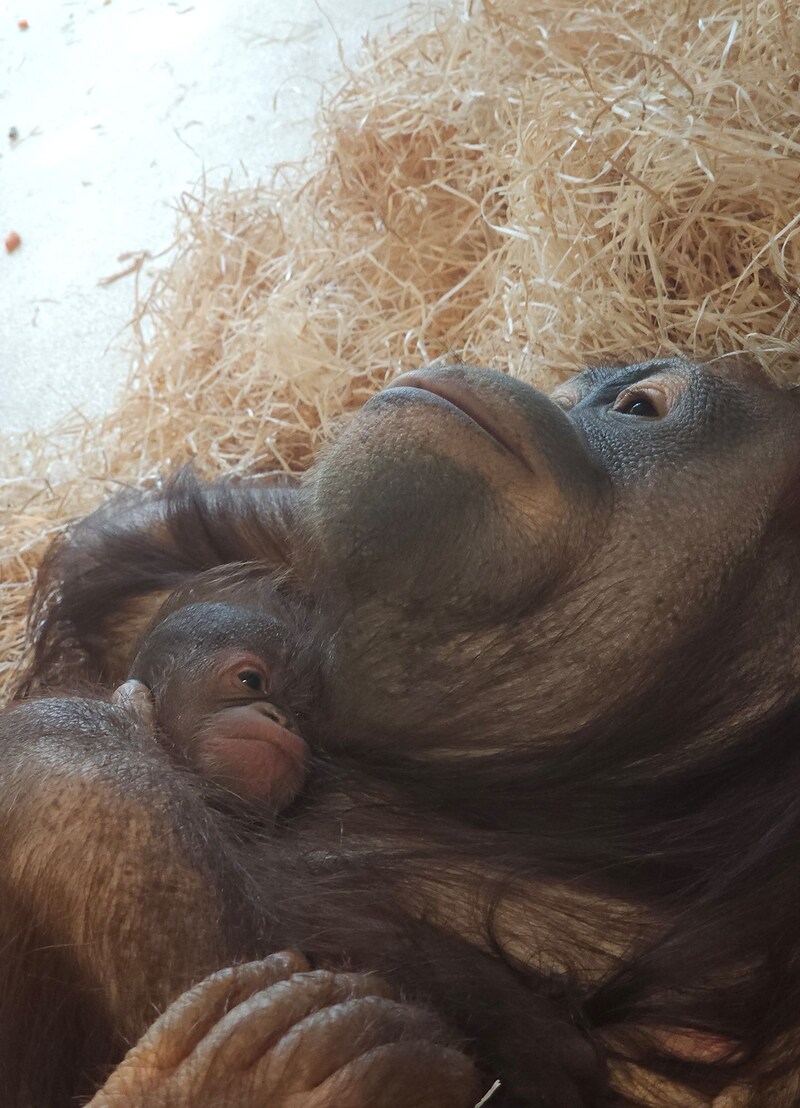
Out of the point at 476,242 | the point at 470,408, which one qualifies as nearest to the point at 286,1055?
the point at 470,408

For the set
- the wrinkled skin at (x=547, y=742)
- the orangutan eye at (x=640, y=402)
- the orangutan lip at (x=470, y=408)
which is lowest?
the wrinkled skin at (x=547, y=742)

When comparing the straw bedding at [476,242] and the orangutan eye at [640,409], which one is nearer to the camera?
the orangutan eye at [640,409]

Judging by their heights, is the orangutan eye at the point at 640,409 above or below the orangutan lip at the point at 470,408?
below

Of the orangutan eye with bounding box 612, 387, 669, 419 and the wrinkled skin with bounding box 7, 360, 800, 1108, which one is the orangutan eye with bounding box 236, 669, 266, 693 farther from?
the orangutan eye with bounding box 612, 387, 669, 419

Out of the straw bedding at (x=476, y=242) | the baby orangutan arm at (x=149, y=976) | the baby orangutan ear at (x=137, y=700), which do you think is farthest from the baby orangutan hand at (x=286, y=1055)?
the straw bedding at (x=476, y=242)

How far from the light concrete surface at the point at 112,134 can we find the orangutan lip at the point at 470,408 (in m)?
1.53

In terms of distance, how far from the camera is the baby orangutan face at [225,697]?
143 cm

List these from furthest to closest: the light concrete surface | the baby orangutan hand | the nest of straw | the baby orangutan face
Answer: the light concrete surface
the nest of straw
the baby orangutan face
the baby orangutan hand

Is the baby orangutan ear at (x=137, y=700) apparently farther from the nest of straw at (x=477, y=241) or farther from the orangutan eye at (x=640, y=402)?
the orangutan eye at (x=640, y=402)

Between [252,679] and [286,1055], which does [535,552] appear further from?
[286,1055]

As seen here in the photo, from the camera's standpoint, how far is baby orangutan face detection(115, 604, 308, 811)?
143 cm

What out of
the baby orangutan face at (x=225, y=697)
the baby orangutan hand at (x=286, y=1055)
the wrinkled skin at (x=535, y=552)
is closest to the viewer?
the baby orangutan hand at (x=286, y=1055)

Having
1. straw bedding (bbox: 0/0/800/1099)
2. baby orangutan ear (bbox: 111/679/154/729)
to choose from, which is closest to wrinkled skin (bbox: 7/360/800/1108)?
baby orangutan ear (bbox: 111/679/154/729)

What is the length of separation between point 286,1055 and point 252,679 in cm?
63
